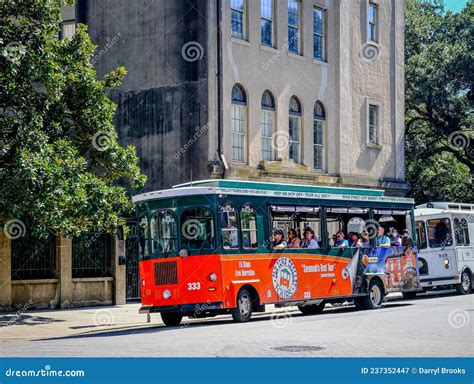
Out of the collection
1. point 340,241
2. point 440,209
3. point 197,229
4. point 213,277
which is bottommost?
point 213,277

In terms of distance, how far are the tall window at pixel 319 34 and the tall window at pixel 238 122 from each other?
491cm

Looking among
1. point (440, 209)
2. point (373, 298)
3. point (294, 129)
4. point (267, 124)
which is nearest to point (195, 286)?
point (373, 298)

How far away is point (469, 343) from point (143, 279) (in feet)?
28.8

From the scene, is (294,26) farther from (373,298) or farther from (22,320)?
(22,320)

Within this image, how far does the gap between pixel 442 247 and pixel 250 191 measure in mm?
12616

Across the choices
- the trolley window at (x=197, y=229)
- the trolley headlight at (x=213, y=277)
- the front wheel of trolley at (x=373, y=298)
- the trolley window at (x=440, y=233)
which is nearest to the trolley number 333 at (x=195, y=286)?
the trolley headlight at (x=213, y=277)

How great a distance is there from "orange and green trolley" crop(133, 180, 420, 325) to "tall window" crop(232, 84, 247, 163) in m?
7.63

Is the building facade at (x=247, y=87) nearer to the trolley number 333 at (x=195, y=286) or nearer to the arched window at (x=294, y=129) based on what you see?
the arched window at (x=294, y=129)

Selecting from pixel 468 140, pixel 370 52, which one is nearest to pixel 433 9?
pixel 468 140

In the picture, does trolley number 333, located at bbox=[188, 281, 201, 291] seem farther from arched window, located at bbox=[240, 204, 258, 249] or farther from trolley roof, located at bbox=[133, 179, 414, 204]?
trolley roof, located at bbox=[133, 179, 414, 204]

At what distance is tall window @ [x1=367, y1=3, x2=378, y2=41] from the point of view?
3847 centimetres

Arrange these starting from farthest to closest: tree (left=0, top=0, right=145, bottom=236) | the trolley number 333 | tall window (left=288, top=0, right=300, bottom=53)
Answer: tall window (left=288, top=0, right=300, bottom=53)
tree (left=0, top=0, right=145, bottom=236)
the trolley number 333

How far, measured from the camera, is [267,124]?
33000 mm

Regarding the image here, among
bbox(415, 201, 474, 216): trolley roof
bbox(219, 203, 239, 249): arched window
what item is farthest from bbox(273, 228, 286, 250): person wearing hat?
bbox(415, 201, 474, 216): trolley roof
